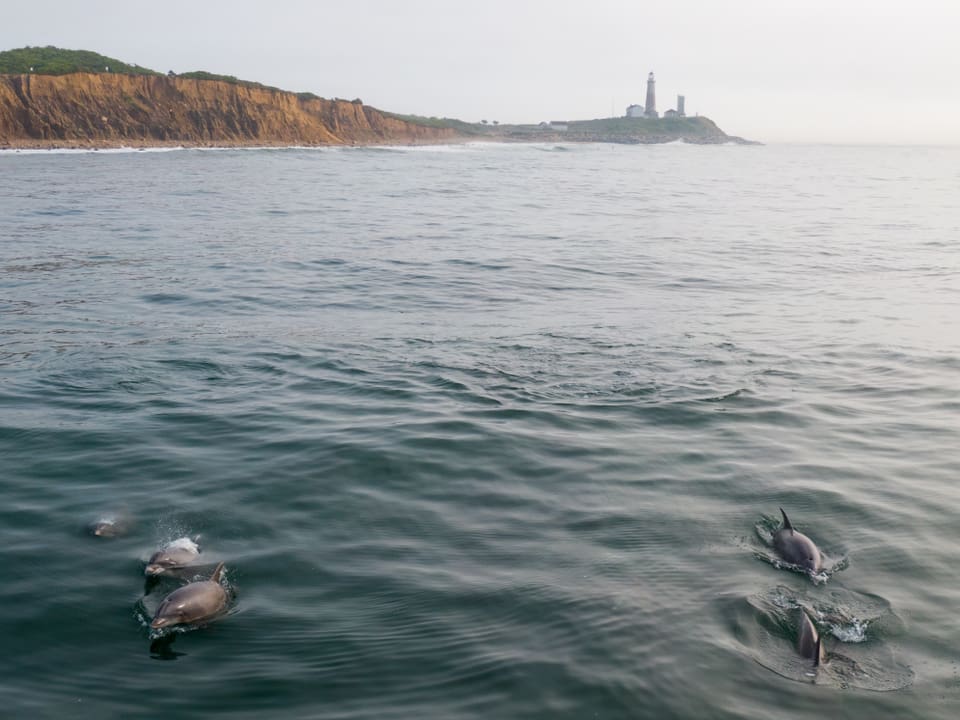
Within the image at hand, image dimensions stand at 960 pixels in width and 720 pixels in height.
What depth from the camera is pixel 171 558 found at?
6.37 metres

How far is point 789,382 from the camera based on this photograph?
38.0ft

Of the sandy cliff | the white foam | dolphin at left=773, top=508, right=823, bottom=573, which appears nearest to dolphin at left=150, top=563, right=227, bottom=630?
the white foam

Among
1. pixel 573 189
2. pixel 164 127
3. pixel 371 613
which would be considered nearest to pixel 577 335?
pixel 371 613

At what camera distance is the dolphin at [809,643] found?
17.7 feet

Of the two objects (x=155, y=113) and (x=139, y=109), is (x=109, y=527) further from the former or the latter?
(x=155, y=113)

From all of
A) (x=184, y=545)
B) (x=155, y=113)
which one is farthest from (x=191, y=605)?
(x=155, y=113)

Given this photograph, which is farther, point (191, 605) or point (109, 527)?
point (109, 527)

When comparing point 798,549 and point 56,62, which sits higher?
point 56,62

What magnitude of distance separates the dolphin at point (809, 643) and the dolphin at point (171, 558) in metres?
4.58

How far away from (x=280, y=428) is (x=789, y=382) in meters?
7.05

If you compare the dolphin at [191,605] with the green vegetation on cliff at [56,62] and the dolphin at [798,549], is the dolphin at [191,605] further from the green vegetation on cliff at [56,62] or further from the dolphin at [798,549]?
the green vegetation on cliff at [56,62]

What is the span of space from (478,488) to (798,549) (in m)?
3.05

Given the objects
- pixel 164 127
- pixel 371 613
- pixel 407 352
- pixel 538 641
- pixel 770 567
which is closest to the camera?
pixel 538 641

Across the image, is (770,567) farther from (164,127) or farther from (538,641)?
(164,127)
